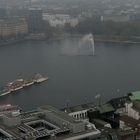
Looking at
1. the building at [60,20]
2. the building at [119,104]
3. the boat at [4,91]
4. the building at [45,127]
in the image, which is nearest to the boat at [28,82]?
the boat at [4,91]

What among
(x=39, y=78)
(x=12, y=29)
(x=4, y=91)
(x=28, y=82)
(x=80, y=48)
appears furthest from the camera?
(x=12, y=29)

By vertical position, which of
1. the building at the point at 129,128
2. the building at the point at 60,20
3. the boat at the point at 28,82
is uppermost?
the building at the point at 129,128

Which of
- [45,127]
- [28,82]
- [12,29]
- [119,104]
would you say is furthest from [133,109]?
[12,29]

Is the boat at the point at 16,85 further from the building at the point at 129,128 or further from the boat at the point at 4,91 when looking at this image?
the building at the point at 129,128

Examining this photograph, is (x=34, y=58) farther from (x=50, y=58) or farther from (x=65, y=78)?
(x=65, y=78)

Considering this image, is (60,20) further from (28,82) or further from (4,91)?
(4,91)

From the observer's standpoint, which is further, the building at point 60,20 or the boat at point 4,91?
the building at point 60,20

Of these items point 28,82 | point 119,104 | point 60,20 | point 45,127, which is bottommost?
point 60,20
